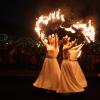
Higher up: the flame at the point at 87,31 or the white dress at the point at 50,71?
the flame at the point at 87,31

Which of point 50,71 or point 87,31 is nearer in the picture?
point 87,31

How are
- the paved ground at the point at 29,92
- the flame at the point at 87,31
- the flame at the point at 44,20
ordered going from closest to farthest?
the paved ground at the point at 29,92, the flame at the point at 87,31, the flame at the point at 44,20

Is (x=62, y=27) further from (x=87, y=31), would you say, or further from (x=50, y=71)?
(x=50, y=71)

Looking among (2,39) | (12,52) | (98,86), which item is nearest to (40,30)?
(98,86)

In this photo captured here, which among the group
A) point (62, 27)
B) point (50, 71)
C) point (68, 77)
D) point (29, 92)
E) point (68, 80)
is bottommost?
point (29, 92)

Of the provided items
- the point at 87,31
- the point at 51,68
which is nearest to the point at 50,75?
the point at 51,68

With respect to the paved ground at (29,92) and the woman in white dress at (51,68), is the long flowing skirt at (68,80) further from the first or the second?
the woman in white dress at (51,68)

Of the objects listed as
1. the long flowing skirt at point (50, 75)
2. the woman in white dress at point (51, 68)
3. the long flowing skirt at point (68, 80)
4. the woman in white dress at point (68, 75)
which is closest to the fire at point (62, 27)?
the woman in white dress at point (51, 68)

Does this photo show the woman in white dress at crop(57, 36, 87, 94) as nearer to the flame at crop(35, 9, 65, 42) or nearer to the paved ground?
the paved ground

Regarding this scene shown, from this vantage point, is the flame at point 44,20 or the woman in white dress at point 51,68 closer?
the woman in white dress at point 51,68

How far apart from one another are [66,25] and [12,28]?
18.8m

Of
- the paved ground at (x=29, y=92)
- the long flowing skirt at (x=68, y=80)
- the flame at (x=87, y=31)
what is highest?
the flame at (x=87, y=31)

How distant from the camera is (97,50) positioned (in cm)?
2183

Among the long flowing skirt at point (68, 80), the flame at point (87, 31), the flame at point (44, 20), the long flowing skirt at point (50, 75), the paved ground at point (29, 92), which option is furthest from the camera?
the flame at point (44, 20)
